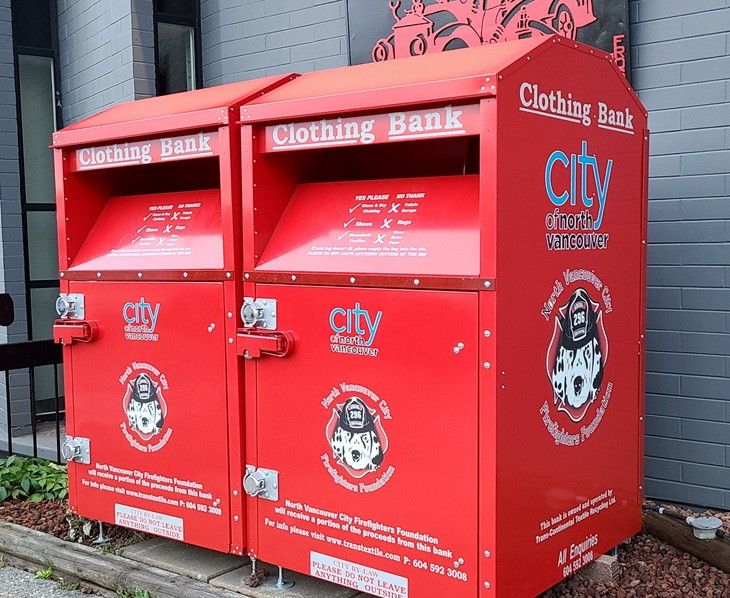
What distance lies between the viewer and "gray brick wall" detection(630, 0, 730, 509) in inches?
150

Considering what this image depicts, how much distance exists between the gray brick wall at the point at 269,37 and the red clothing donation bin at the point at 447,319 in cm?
209

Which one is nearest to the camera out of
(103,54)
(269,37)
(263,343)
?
(263,343)

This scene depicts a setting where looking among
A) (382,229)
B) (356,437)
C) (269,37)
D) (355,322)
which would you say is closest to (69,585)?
(356,437)

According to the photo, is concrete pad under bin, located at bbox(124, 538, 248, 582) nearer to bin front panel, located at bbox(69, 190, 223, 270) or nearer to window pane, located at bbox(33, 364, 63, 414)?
bin front panel, located at bbox(69, 190, 223, 270)

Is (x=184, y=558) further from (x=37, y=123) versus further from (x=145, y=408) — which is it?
(x=37, y=123)

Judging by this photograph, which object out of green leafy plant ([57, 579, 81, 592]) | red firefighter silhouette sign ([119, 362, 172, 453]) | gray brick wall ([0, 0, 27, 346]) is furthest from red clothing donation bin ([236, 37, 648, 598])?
gray brick wall ([0, 0, 27, 346])

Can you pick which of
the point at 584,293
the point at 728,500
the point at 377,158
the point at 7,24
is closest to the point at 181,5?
the point at 7,24

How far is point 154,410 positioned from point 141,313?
0.40 metres

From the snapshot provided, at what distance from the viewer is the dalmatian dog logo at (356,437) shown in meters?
2.82

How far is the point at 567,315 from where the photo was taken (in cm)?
286

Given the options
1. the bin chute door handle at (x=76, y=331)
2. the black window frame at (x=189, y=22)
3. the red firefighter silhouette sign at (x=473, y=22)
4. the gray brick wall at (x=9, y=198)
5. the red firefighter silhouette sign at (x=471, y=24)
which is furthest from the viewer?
the gray brick wall at (x=9, y=198)

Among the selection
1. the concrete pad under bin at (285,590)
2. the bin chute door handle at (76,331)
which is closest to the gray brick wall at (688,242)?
the concrete pad under bin at (285,590)

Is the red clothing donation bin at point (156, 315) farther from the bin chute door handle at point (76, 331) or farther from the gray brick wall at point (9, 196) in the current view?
the gray brick wall at point (9, 196)

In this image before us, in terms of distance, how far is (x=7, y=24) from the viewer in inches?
263
